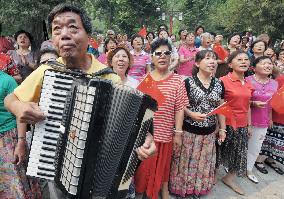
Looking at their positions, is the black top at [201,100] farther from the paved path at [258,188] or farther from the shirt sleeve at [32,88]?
the shirt sleeve at [32,88]

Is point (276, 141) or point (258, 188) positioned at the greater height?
point (276, 141)

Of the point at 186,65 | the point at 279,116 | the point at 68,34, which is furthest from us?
the point at 186,65

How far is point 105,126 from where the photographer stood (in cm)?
204

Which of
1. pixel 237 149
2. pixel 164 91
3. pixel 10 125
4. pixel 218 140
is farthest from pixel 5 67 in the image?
pixel 237 149

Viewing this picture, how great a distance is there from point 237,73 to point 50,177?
3.33 m

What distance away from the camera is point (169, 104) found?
158 inches

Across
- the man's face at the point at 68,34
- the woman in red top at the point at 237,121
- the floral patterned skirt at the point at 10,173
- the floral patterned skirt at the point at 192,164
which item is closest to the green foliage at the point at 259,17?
the woman in red top at the point at 237,121

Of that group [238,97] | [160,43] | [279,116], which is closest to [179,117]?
[160,43]

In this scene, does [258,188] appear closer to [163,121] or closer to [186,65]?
[163,121]

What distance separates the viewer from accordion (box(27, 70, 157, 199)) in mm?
1980

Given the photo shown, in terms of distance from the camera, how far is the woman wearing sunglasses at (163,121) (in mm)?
4000

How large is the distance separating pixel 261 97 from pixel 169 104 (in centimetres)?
180

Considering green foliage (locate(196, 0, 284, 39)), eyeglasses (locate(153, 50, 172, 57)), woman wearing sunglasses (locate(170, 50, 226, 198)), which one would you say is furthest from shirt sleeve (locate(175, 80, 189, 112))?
green foliage (locate(196, 0, 284, 39))

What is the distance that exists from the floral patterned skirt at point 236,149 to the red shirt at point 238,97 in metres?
0.16
